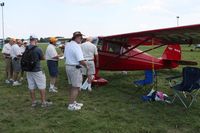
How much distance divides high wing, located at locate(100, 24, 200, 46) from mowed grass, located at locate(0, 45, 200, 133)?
5.56 feet

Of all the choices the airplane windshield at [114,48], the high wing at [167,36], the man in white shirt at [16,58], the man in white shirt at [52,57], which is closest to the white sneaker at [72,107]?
the man in white shirt at [52,57]

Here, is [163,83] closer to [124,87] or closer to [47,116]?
[124,87]

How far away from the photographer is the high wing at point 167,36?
8231mm

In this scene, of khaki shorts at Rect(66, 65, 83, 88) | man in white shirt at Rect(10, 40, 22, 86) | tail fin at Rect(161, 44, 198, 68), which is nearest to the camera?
khaki shorts at Rect(66, 65, 83, 88)

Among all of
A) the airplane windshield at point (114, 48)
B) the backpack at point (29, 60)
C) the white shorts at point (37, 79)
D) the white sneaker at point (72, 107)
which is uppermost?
the airplane windshield at point (114, 48)

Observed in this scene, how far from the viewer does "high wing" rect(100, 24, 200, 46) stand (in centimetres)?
823

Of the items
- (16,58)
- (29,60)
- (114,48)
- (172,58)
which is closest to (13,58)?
(16,58)

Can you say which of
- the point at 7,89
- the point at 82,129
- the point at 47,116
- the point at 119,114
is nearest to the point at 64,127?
the point at 82,129

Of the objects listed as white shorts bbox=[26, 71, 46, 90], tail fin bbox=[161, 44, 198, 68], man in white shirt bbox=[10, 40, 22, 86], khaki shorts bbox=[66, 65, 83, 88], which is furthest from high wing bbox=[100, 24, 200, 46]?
white shorts bbox=[26, 71, 46, 90]

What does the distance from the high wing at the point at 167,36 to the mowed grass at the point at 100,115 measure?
5.56 feet

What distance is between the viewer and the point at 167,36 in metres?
10.2

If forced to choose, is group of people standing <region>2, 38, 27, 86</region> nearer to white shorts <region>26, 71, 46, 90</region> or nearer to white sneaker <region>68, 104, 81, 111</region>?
white shorts <region>26, 71, 46, 90</region>

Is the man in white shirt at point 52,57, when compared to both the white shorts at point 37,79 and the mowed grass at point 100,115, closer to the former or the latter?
the mowed grass at point 100,115

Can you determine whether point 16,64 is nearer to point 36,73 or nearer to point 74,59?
point 36,73
